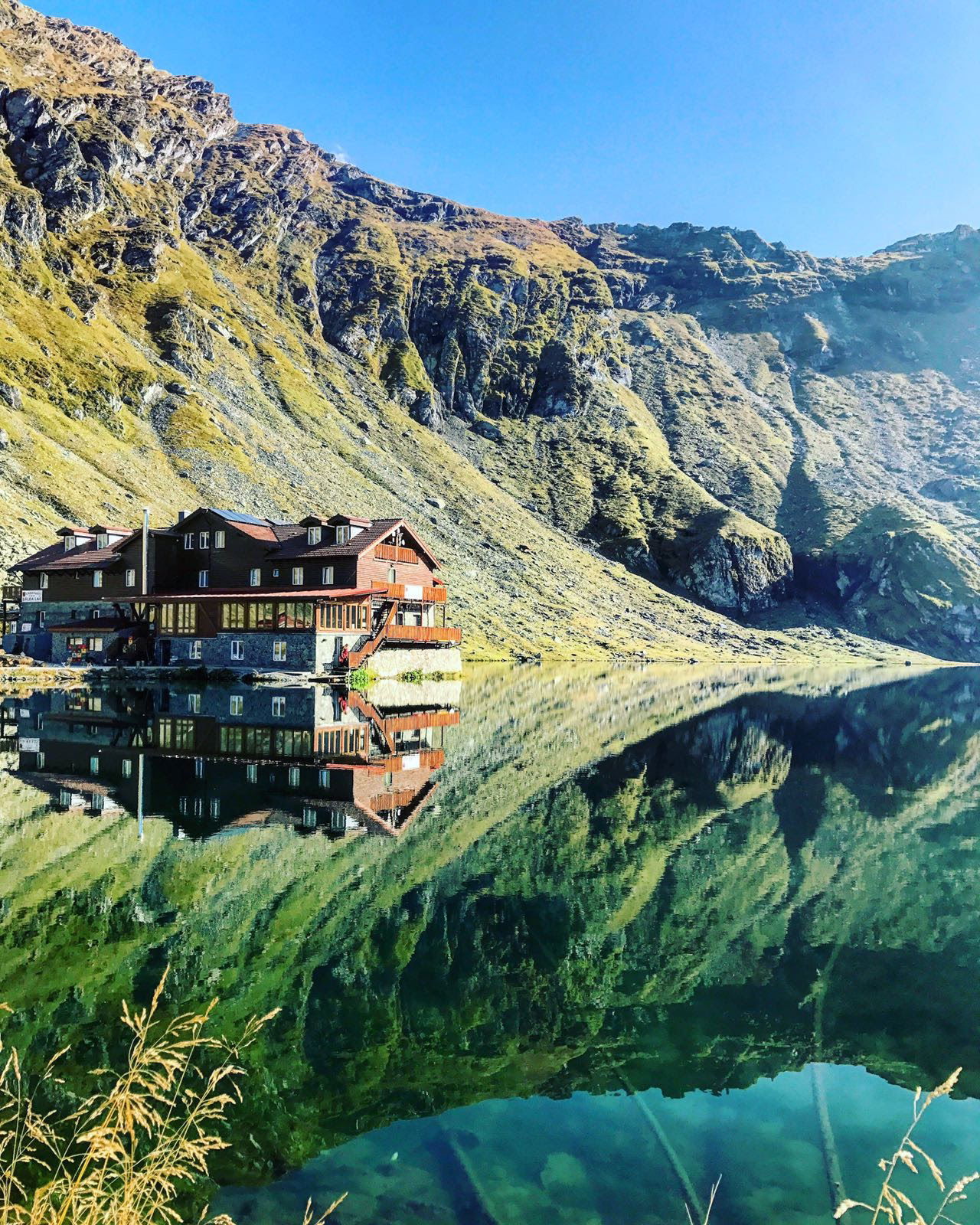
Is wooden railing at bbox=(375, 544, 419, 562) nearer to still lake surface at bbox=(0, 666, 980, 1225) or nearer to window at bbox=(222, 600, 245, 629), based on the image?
window at bbox=(222, 600, 245, 629)

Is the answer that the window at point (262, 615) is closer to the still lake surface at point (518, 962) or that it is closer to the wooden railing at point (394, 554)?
the wooden railing at point (394, 554)

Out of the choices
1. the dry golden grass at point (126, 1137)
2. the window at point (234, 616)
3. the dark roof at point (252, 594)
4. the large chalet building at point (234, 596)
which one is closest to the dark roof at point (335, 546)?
the large chalet building at point (234, 596)

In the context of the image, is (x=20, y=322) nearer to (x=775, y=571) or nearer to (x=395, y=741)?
(x=395, y=741)

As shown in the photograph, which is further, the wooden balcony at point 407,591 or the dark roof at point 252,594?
the wooden balcony at point 407,591

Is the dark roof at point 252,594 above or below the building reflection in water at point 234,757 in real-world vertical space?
above

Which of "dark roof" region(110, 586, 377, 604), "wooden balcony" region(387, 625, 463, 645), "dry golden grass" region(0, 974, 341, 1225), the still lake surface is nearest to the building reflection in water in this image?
the still lake surface

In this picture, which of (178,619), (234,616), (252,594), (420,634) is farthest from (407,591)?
(178,619)

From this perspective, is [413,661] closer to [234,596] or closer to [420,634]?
[420,634]
